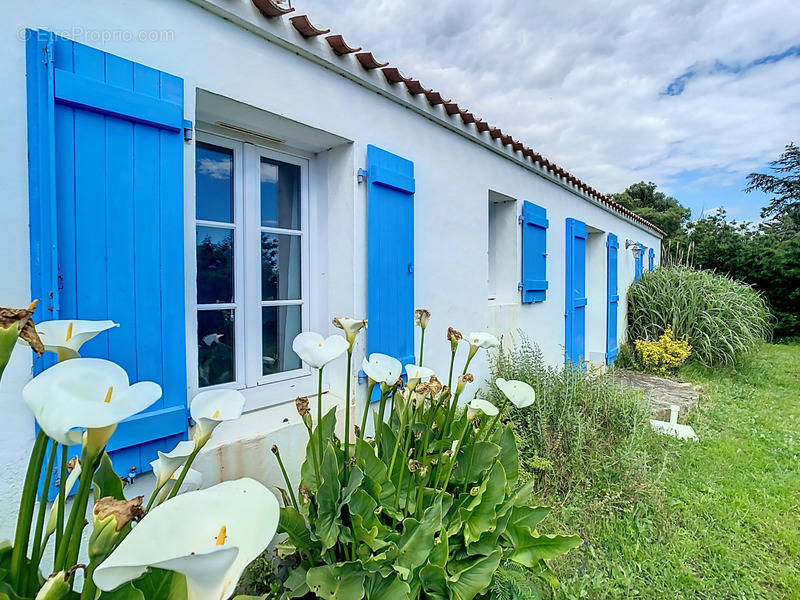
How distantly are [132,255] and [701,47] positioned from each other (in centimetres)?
937

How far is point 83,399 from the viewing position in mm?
753

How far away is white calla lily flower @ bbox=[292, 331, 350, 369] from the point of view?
4.75 ft

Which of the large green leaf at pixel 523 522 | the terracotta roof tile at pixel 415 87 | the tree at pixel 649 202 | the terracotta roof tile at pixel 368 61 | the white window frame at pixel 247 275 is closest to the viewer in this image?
the large green leaf at pixel 523 522

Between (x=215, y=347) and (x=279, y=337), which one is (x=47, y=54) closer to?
(x=215, y=347)

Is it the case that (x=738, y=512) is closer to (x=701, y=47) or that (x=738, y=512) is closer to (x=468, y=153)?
(x=468, y=153)

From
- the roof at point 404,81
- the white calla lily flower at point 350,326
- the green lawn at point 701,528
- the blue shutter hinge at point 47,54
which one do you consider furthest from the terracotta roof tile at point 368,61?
the green lawn at point 701,528

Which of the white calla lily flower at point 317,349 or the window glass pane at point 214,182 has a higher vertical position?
the window glass pane at point 214,182

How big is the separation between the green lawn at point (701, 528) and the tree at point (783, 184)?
24950 millimetres

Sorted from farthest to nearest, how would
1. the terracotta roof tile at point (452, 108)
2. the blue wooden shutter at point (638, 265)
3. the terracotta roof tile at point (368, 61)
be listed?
the blue wooden shutter at point (638, 265), the terracotta roof tile at point (452, 108), the terracotta roof tile at point (368, 61)

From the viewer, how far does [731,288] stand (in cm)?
839

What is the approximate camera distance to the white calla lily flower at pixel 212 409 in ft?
3.19

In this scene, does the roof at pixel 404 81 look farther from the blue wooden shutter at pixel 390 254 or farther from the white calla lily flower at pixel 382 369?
the white calla lily flower at pixel 382 369

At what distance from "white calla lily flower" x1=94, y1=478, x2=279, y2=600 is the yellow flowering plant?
8.09 m

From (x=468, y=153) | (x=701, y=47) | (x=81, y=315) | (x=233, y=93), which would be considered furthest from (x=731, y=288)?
(x=81, y=315)
